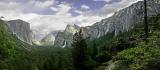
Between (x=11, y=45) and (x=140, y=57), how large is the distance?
16657 mm

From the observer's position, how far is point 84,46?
6806 centimetres

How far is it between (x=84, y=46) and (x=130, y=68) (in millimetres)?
39645

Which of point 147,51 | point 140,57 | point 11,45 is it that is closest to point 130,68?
point 140,57

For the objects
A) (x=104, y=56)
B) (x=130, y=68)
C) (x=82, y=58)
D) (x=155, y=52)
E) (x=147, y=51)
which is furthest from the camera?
(x=104, y=56)

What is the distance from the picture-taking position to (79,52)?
220 ft

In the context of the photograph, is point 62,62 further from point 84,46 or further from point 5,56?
point 5,56

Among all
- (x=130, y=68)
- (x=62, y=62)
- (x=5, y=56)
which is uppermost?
(x=5, y=56)

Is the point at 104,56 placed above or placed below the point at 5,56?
below

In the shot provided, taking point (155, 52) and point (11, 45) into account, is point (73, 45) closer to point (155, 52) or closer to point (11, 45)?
point (155, 52)

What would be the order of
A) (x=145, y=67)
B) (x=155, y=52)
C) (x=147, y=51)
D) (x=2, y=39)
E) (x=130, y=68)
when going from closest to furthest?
(x=2, y=39) → (x=145, y=67) → (x=130, y=68) → (x=155, y=52) → (x=147, y=51)

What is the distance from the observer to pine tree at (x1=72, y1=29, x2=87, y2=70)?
66.4 meters

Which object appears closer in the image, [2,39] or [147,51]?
[2,39]

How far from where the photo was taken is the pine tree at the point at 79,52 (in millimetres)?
66375

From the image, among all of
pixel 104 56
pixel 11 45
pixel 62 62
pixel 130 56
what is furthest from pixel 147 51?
pixel 62 62
